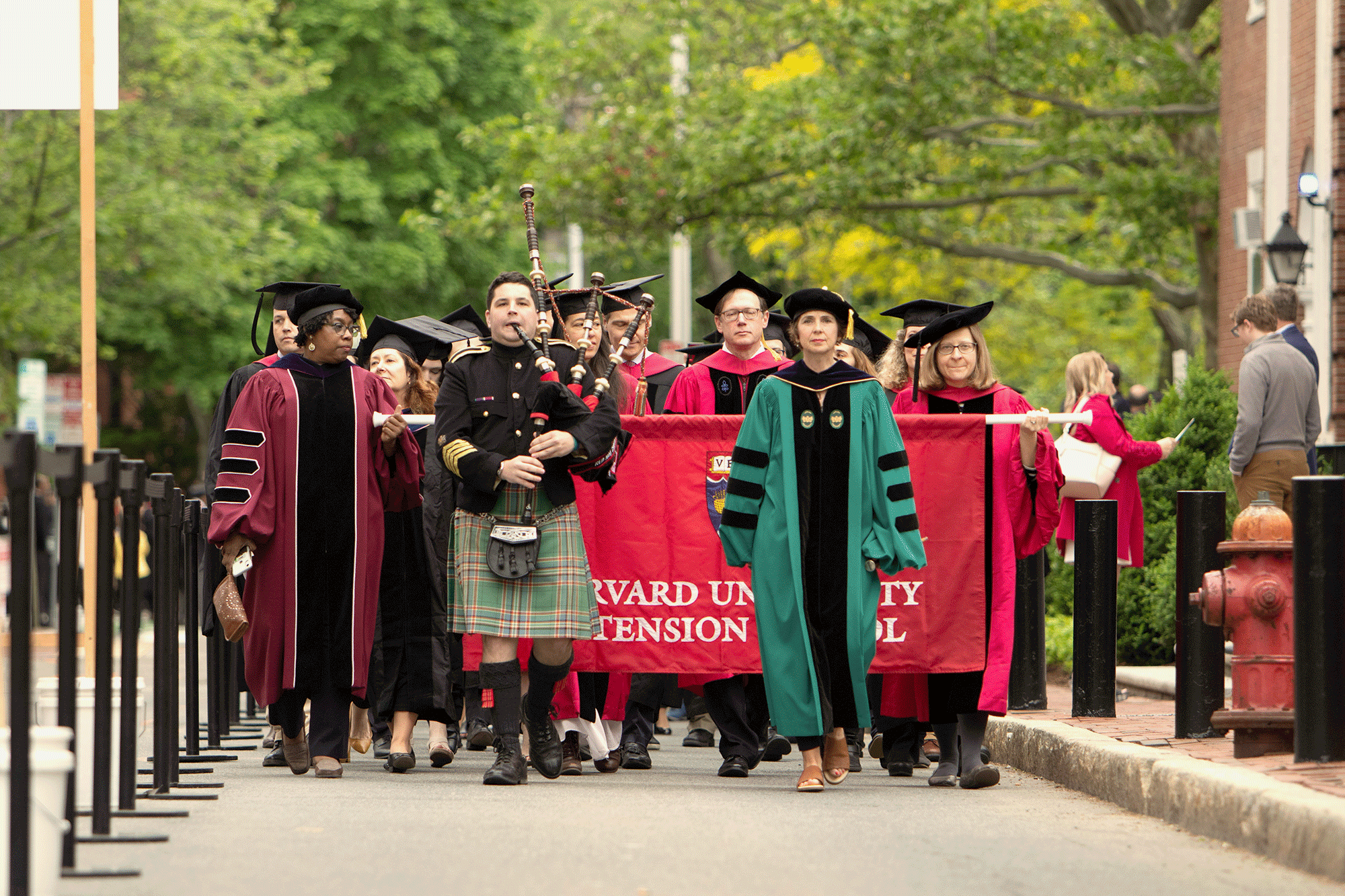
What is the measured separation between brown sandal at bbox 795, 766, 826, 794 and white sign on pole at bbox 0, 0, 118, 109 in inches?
192

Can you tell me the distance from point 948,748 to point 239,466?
3.47m

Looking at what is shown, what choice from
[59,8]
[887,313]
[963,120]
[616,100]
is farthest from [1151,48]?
[59,8]

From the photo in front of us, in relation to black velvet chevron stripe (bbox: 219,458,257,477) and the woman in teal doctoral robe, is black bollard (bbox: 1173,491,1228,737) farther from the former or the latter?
black velvet chevron stripe (bbox: 219,458,257,477)

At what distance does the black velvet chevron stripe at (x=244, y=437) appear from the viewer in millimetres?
9055

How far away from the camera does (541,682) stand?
8742 millimetres

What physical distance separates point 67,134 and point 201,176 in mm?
2907

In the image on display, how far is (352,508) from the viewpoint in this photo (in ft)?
30.2

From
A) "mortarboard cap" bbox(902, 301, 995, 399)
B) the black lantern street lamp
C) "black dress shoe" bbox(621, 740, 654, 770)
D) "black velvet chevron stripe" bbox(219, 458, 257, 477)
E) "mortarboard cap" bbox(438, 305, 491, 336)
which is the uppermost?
the black lantern street lamp

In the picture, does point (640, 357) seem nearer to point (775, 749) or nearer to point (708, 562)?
point (708, 562)

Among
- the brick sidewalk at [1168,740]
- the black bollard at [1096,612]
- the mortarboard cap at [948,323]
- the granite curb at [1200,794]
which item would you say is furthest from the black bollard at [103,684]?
the black bollard at [1096,612]

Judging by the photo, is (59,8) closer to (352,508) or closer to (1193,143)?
(352,508)

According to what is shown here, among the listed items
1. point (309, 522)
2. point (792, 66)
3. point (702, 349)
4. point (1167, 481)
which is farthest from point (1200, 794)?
point (792, 66)

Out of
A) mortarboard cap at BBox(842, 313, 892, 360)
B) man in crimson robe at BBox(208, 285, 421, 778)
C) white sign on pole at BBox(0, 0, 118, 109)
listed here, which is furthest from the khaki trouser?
white sign on pole at BBox(0, 0, 118, 109)

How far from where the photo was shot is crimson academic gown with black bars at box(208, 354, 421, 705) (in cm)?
900
